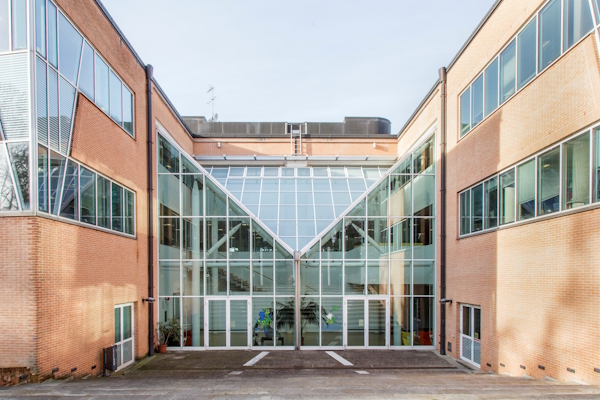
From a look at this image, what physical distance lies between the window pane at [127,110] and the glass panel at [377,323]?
10.7 m

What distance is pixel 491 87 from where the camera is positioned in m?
12.8

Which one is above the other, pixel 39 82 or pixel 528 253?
pixel 39 82

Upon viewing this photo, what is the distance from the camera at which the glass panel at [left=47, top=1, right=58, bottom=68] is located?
9.48m

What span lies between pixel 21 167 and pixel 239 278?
9.31m

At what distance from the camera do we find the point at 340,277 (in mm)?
16469

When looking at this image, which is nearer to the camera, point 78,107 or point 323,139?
point 78,107

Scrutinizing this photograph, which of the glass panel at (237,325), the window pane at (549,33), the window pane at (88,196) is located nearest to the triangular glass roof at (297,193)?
the glass panel at (237,325)

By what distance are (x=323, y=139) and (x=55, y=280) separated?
1649 centimetres

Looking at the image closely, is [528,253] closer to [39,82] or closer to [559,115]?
[559,115]

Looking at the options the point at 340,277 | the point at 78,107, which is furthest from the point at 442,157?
the point at 78,107

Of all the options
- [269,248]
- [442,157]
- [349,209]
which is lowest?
[269,248]

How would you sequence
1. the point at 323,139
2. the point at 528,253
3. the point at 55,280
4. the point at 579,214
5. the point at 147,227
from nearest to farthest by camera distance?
the point at 579,214 → the point at 55,280 → the point at 528,253 → the point at 147,227 → the point at 323,139

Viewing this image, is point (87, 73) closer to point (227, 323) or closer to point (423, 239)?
point (227, 323)

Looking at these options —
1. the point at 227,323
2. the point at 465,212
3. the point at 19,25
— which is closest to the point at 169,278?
the point at 227,323
